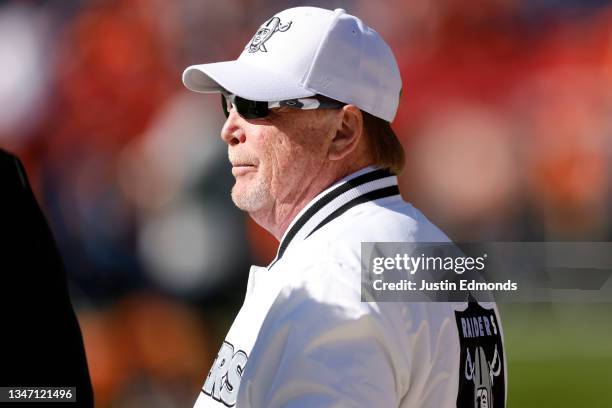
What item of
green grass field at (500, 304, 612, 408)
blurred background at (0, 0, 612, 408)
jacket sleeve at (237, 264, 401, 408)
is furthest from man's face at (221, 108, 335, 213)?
green grass field at (500, 304, 612, 408)

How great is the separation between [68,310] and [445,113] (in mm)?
3365

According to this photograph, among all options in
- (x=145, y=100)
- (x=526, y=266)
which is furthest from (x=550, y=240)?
(x=145, y=100)

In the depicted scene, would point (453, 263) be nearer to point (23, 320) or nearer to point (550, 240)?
point (23, 320)

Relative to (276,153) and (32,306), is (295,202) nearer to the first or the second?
(276,153)

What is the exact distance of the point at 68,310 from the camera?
148cm

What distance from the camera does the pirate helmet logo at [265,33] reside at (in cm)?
169

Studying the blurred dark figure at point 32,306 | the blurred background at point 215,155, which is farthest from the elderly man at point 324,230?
the blurred background at point 215,155

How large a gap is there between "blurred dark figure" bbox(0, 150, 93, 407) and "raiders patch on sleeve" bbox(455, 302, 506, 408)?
0.58 meters

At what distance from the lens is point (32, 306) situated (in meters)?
1.44

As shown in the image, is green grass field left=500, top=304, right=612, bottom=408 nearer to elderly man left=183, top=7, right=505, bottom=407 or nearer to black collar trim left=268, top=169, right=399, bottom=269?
elderly man left=183, top=7, right=505, bottom=407

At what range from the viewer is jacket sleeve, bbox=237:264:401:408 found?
133cm

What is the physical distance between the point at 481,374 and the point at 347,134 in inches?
18.0

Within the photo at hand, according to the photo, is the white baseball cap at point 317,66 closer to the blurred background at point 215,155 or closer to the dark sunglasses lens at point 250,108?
the dark sunglasses lens at point 250,108

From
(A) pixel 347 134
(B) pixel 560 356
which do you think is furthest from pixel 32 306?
(B) pixel 560 356
